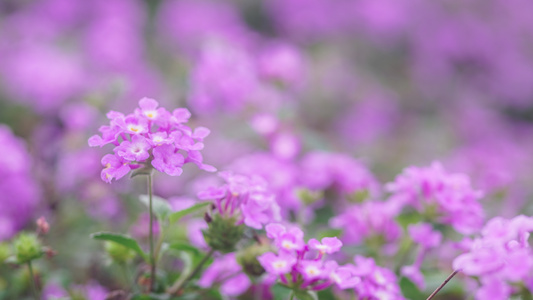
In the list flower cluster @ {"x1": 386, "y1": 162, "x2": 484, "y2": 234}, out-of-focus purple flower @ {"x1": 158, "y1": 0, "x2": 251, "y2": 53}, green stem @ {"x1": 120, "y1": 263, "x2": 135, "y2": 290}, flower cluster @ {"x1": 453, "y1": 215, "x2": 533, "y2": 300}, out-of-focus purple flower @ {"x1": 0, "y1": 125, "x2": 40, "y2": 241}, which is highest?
out-of-focus purple flower @ {"x1": 158, "y1": 0, "x2": 251, "y2": 53}

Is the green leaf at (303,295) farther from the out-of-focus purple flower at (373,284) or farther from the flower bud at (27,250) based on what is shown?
the flower bud at (27,250)

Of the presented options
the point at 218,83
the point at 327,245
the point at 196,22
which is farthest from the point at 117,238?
the point at 196,22

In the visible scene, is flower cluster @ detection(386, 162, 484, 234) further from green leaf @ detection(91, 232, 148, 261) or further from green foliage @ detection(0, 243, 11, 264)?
green foliage @ detection(0, 243, 11, 264)

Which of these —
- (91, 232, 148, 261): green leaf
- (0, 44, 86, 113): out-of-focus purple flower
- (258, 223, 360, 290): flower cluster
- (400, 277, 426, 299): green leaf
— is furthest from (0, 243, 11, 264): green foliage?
(0, 44, 86, 113): out-of-focus purple flower

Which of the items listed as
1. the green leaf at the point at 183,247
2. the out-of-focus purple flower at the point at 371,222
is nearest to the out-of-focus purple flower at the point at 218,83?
the out-of-focus purple flower at the point at 371,222

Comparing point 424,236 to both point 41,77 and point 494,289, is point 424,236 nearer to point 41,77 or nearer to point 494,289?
point 494,289
